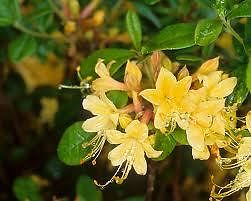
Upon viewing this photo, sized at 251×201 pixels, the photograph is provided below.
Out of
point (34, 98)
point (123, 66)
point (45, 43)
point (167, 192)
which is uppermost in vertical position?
point (123, 66)

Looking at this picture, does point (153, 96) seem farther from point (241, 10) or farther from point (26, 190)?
point (26, 190)

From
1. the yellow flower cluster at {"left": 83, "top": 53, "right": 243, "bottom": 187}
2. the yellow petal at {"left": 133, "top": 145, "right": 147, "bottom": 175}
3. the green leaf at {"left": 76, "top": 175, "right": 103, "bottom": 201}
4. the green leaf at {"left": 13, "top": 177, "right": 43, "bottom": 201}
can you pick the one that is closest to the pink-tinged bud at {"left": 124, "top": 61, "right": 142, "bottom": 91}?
the yellow flower cluster at {"left": 83, "top": 53, "right": 243, "bottom": 187}

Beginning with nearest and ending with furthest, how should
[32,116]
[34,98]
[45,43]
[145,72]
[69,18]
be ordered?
[145,72], [69,18], [45,43], [34,98], [32,116]

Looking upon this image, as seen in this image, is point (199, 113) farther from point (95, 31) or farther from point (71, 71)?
point (71, 71)

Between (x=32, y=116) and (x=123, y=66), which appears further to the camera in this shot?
(x=32, y=116)

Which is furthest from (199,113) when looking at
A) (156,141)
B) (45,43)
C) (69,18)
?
(45,43)

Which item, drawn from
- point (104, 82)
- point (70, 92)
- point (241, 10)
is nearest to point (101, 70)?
point (104, 82)

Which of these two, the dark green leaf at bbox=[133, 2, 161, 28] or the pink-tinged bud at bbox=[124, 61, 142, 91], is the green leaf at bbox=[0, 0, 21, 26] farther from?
the pink-tinged bud at bbox=[124, 61, 142, 91]
